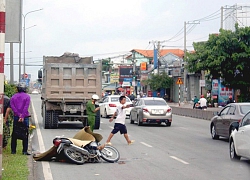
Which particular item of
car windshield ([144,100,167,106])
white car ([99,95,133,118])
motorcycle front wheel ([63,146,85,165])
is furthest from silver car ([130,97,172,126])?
motorcycle front wheel ([63,146,85,165])

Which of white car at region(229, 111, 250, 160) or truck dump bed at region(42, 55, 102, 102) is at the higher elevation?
truck dump bed at region(42, 55, 102, 102)

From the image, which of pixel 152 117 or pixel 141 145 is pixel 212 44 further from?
pixel 141 145

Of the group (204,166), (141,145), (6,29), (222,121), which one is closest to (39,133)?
(141,145)

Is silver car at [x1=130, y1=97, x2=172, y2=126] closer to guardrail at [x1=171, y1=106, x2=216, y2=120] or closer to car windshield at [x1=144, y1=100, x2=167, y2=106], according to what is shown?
car windshield at [x1=144, y1=100, x2=167, y2=106]

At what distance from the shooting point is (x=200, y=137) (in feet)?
71.8

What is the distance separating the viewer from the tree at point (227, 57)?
34.7 metres

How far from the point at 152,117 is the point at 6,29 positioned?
1787 centimetres

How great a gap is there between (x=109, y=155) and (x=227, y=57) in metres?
22.7

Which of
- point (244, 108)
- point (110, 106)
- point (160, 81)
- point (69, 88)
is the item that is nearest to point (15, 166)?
point (244, 108)

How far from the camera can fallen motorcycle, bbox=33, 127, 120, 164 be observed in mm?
12805

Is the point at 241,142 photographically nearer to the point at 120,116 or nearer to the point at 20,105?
the point at 120,116

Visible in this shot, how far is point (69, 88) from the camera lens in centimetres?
2381

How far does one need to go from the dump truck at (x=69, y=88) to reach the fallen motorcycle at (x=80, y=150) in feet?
33.3

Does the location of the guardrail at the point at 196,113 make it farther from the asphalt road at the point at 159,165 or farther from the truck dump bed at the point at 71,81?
the asphalt road at the point at 159,165
